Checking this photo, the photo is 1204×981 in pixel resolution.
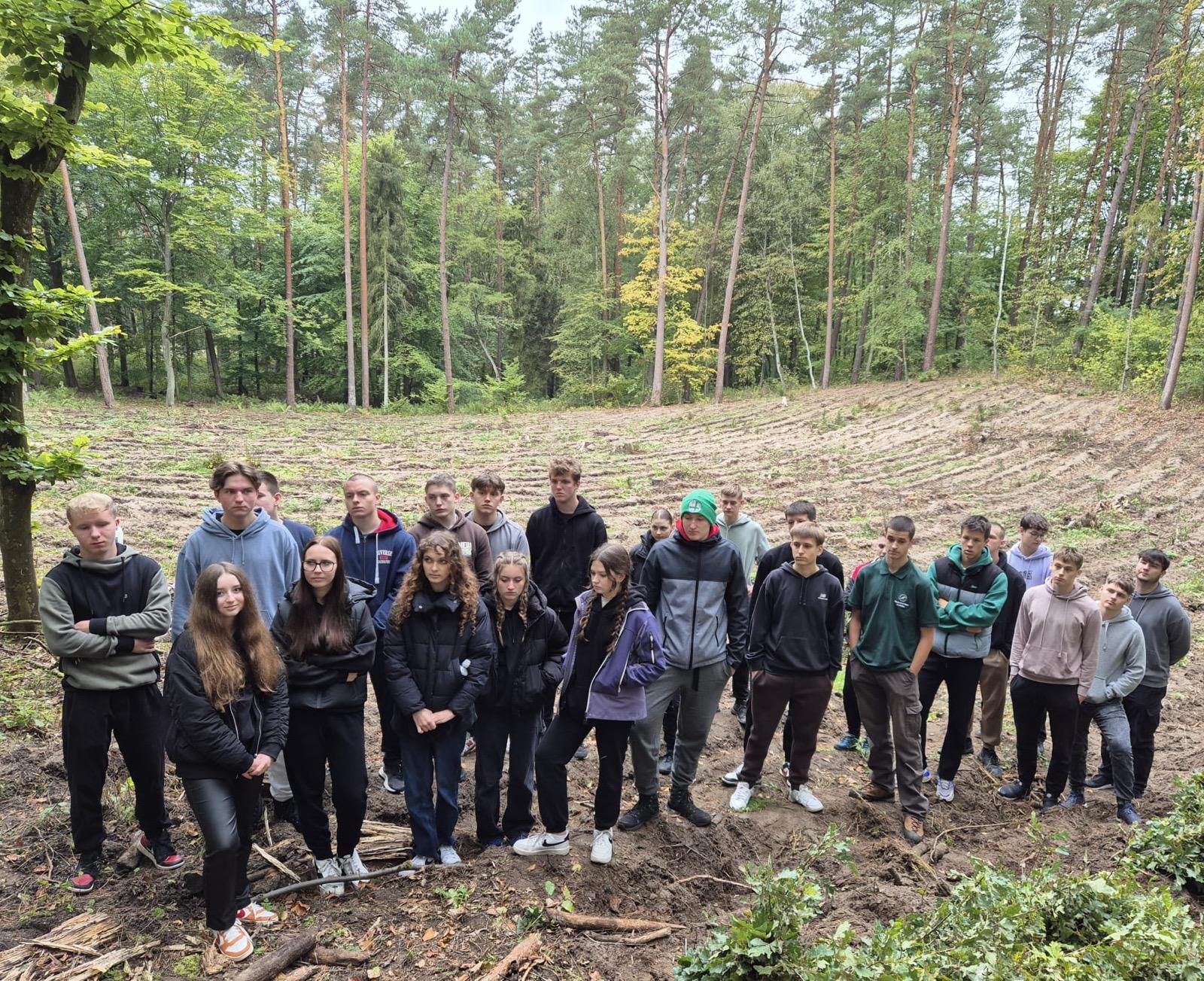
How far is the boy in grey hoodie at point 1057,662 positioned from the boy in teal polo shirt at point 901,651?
842 mm

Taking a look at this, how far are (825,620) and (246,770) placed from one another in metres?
3.20

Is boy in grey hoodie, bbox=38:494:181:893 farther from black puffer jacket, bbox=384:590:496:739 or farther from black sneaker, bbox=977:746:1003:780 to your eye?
black sneaker, bbox=977:746:1003:780

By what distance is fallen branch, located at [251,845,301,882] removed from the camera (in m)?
3.43

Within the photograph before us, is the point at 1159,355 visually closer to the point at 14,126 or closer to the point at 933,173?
the point at 933,173

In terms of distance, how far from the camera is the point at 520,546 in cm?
462

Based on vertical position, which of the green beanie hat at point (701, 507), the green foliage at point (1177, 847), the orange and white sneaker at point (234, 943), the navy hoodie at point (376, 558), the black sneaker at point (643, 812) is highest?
the green beanie hat at point (701, 507)

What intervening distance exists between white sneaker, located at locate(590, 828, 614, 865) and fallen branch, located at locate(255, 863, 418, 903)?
2.74 feet

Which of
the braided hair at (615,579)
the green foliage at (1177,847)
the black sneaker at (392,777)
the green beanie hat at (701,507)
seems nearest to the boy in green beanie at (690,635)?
the green beanie hat at (701,507)

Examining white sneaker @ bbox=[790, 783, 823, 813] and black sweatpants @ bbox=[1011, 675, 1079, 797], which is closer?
white sneaker @ bbox=[790, 783, 823, 813]

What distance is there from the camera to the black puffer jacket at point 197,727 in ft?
9.43

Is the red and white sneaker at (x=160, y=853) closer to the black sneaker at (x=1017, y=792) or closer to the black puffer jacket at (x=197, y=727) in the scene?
the black puffer jacket at (x=197, y=727)

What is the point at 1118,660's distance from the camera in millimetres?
4605

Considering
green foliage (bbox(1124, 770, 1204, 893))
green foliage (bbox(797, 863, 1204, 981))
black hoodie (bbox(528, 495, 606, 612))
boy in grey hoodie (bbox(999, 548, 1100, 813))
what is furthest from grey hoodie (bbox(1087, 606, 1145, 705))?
black hoodie (bbox(528, 495, 606, 612))

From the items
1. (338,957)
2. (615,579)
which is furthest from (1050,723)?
(338,957)
